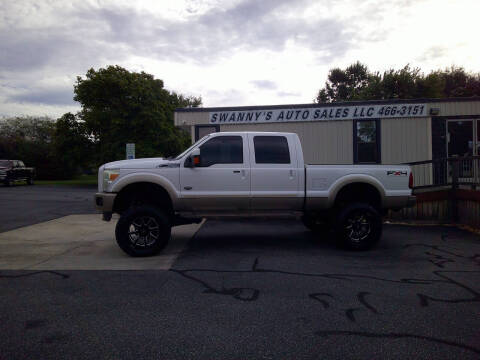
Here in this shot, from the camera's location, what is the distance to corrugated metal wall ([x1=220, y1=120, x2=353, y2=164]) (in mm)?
12844

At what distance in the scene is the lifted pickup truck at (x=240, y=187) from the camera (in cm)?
638

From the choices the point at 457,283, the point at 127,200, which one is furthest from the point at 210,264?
the point at 457,283

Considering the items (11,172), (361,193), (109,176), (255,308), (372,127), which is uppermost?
(372,127)

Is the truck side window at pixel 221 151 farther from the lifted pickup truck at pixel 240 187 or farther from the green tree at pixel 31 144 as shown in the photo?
the green tree at pixel 31 144

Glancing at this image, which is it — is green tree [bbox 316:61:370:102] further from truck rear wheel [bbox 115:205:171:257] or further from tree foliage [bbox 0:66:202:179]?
truck rear wheel [bbox 115:205:171:257]

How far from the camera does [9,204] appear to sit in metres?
14.8

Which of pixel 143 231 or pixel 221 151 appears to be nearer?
pixel 143 231

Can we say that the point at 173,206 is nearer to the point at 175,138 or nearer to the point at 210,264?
the point at 210,264

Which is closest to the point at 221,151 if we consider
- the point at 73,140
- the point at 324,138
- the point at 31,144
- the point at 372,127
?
the point at 324,138

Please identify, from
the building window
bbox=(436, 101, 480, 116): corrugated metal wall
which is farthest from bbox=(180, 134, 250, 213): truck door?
bbox=(436, 101, 480, 116): corrugated metal wall

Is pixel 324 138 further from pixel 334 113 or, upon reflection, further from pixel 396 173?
pixel 396 173

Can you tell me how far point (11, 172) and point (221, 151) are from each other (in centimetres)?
2618

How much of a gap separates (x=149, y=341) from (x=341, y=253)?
4.45m

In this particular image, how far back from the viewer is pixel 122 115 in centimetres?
3070
